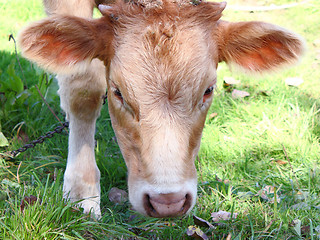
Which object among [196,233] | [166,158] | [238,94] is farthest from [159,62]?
[238,94]

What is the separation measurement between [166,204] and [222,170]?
5.15ft

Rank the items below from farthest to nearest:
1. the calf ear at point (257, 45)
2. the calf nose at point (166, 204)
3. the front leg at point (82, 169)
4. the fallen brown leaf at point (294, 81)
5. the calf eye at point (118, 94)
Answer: the fallen brown leaf at point (294, 81) → the front leg at point (82, 169) → the calf ear at point (257, 45) → the calf eye at point (118, 94) → the calf nose at point (166, 204)

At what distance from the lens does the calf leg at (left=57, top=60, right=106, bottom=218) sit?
3268 millimetres

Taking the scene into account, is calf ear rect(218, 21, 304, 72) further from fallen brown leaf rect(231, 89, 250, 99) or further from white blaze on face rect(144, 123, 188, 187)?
fallen brown leaf rect(231, 89, 250, 99)

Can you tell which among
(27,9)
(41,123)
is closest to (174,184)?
(41,123)

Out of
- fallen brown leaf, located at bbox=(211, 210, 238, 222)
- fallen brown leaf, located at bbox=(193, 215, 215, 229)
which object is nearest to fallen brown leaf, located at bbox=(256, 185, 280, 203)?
fallen brown leaf, located at bbox=(211, 210, 238, 222)

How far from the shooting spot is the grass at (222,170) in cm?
260

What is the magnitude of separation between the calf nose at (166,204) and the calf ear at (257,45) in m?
1.15

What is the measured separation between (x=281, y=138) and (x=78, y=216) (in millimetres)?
2242

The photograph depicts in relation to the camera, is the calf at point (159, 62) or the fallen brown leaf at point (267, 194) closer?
the calf at point (159, 62)

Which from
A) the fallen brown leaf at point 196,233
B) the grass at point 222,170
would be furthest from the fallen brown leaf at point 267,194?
the fallen brown leaf at point 196,233

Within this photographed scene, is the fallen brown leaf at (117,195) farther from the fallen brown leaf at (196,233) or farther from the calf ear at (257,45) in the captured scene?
the calf ear at (257,45)

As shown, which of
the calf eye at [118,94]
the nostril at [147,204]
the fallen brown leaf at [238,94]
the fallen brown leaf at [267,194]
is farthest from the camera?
the fallen brown leaf at [238,94]

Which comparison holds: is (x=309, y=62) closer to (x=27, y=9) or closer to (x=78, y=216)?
(x=78, y=216)
